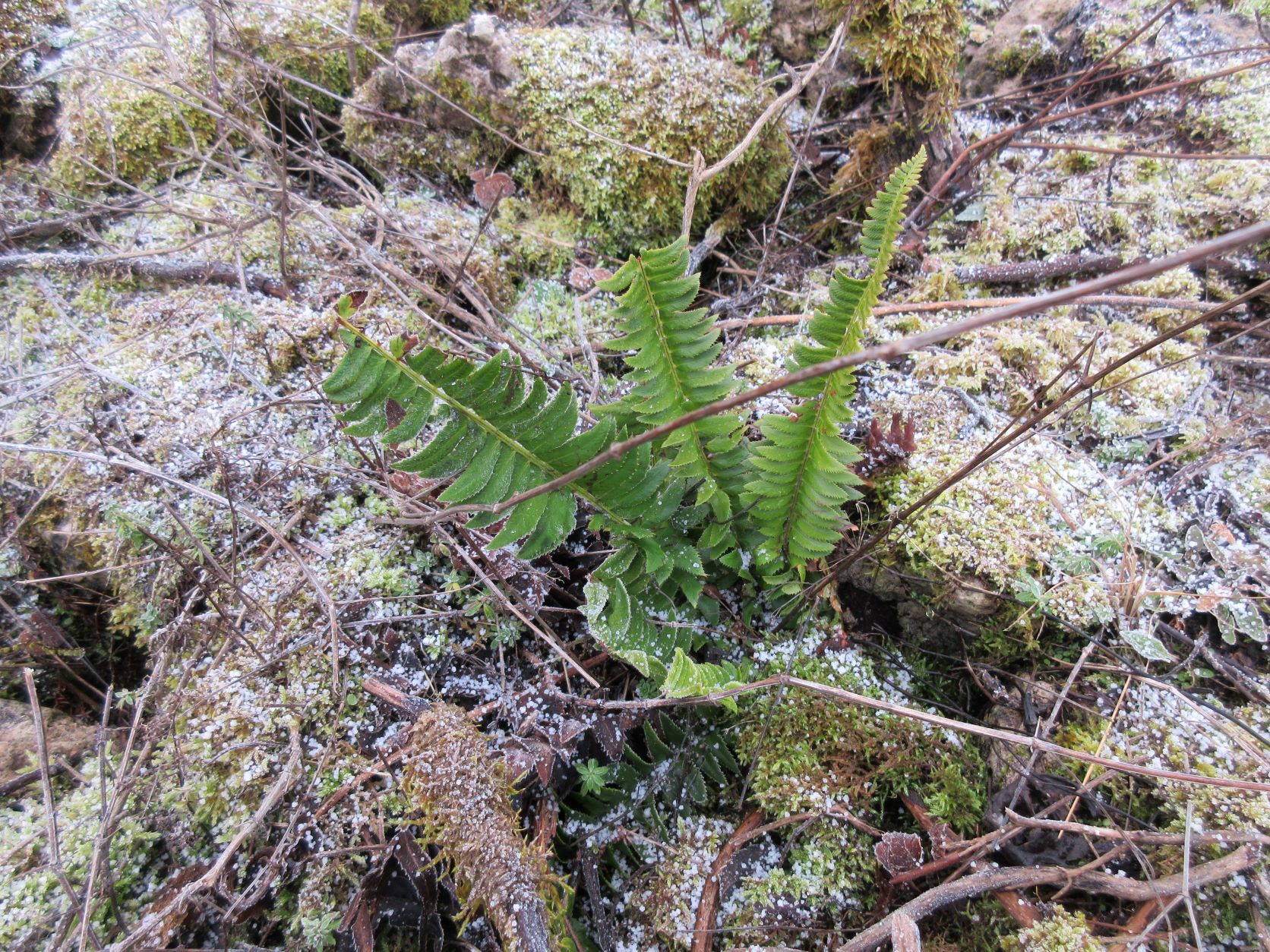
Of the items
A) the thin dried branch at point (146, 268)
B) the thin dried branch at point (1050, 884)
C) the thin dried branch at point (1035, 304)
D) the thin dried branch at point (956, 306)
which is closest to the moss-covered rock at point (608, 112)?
the thin dried branch at point (956, 306)

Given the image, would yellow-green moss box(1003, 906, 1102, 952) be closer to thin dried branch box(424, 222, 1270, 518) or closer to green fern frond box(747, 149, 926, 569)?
green fern frond box(747, 149, 926, 569)

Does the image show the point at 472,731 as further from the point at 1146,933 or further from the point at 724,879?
the point at 1146,933

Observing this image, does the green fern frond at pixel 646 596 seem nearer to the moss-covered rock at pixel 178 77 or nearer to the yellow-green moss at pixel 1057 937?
the yellow-green moss at pixel 1057 937

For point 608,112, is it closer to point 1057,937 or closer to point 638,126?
point 638,126

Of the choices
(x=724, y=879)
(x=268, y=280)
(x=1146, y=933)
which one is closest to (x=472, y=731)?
(x=724, y=879)

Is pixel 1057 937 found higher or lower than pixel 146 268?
lower

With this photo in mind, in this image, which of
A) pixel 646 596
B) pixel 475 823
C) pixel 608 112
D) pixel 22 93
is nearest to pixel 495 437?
pixel 646 596

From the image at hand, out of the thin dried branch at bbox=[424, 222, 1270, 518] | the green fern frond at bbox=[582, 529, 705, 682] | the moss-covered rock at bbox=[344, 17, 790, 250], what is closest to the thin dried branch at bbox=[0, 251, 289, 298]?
the moss-covered rock at bbox=[344, 17, 790, 250]
